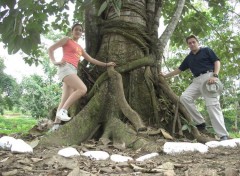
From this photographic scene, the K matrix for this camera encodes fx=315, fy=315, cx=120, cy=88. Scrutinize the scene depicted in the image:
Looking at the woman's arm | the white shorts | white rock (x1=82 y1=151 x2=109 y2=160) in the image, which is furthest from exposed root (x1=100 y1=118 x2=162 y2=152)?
the woman's arm

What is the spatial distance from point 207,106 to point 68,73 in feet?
6.03

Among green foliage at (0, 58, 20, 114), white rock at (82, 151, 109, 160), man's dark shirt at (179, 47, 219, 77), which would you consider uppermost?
man's dark shirt at (179, 47, 219, 77)

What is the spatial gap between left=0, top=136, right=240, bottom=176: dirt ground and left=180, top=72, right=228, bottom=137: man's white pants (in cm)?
101

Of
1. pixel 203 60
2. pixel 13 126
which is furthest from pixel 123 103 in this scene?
pixel 13 126

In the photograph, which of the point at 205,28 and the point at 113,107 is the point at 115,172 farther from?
the point at 205,28

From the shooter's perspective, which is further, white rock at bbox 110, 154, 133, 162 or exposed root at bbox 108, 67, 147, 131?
exposed root at bbox 108, 67, 147, 131

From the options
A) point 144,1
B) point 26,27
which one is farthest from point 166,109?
point 26,27

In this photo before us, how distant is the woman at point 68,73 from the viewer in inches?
147

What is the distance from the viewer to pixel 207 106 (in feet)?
13.5

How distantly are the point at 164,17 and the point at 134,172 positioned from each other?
5.40 metres

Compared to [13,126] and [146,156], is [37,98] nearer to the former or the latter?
[13,126]

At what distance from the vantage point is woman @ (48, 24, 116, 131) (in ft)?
12.3

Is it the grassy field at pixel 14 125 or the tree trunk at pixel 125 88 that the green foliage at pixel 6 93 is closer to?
the tree trunk at pixel 125 88

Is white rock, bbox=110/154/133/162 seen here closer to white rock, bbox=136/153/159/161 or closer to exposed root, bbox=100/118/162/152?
white rock, bbox=136/153/159/161
